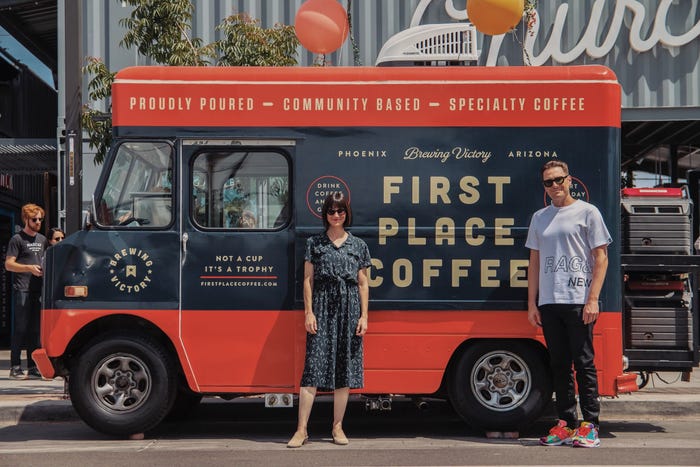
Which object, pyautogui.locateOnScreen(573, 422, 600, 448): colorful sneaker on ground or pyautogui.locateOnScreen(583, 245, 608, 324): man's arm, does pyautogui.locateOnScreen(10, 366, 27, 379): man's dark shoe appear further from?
pyautogui.locateOnScreen(583, 245, 608, 324): man's arm

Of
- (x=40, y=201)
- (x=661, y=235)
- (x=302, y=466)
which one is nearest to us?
(x=302, y=466)

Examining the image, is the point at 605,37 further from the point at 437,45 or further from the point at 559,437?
the point at 559,437

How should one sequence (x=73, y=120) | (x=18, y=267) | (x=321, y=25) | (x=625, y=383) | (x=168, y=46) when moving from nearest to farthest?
(x=625, y=383), (x=321, y=25), (x=73, y=120), (x=168, y=46), (x=18, y=267)

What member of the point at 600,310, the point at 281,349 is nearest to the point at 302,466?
the point at 281,349

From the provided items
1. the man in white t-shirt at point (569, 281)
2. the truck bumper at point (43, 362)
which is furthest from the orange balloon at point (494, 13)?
the truck bumper at point (43, 362)

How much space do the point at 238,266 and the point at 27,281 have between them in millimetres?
4827

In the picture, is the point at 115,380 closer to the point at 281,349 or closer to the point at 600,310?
the point at 281,349

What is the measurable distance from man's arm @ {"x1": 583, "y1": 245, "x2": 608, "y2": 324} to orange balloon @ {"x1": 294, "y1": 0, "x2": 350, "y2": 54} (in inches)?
127

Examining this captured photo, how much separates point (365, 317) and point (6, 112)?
40.9 ft

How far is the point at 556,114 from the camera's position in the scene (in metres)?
7.69

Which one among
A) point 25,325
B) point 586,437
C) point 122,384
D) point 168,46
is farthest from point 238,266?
point 25,325

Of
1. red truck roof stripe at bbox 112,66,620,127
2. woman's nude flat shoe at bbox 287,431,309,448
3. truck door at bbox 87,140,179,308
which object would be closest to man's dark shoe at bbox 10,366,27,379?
truck door at bbox 87,140,179,308

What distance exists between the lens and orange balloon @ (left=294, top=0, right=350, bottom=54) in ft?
29.4

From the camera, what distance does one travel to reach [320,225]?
25.3 ft
